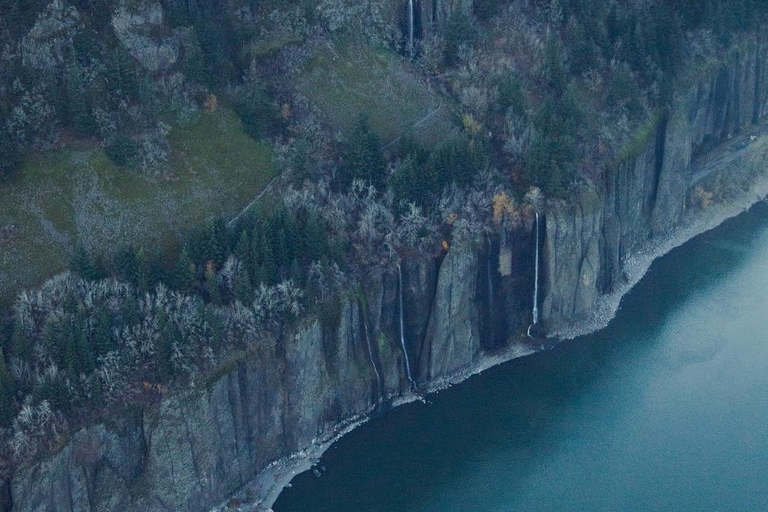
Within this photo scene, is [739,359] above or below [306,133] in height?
below

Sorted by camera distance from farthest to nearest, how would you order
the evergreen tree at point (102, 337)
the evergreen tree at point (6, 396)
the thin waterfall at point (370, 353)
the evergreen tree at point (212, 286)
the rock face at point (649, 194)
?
the rock face at point (649, 194) → the thin waterfall at point (370, 353) → the evergreen tree at point (212, 286) → the evergreen tree at point (102, 337) → the evergreen tree at point (6, 396)

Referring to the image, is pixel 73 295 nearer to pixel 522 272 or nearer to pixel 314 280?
pixel 314 280

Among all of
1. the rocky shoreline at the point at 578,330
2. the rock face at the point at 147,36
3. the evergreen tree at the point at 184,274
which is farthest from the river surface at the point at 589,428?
the rock face at the point at 147,36

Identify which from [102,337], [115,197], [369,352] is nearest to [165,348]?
[102,337]

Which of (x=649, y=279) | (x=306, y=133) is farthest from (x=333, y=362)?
(x=649, y=279)

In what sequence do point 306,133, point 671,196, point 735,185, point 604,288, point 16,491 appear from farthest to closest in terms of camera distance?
1. point 735,185
2. point 671,196
3. point 604,288
4. point 306,133
5. point 16,491

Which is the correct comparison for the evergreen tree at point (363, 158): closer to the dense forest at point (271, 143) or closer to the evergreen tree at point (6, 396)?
the dense forest at point (271, 143)
